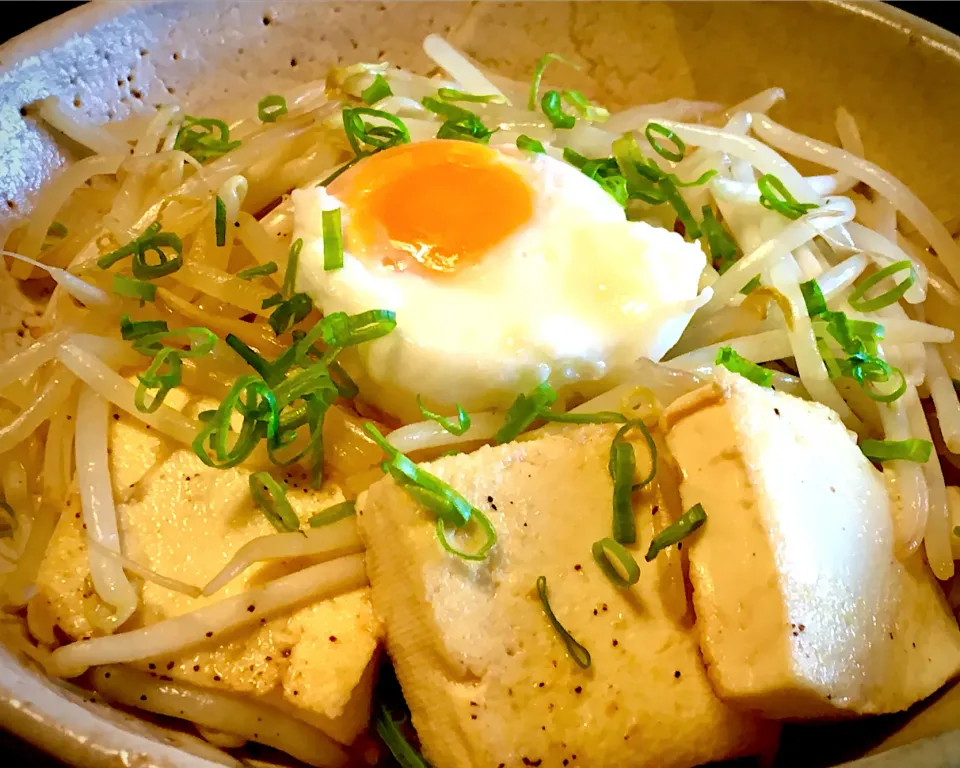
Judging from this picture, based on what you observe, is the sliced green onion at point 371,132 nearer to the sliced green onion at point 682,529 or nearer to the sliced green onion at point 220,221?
the sliced green onion at point 220,221

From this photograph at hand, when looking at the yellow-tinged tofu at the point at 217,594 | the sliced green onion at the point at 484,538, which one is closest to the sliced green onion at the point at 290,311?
the yellow-tinged tofu at the point at 217,594

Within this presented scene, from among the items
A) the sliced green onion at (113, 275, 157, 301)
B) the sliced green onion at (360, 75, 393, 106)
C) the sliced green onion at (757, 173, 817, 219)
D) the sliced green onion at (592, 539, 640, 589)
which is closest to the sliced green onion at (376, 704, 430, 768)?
the sliced green onion at (592, 539, 640, 589)

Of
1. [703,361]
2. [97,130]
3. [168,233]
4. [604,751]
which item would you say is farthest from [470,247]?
[97,130]

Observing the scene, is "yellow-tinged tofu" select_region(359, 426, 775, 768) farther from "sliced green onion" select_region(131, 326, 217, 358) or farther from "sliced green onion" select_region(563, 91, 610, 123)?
"sliced green onion" select_region(563, 91, 610, 123)

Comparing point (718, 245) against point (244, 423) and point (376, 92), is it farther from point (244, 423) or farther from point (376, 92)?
point (244, 423)

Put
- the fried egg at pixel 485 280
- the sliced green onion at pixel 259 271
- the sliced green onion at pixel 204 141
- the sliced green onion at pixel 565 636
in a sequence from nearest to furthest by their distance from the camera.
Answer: the sliced green onion at pixel 565 636 < the fried egg at pixel 485 280 < the sliced green onion at pixel 259 271 < the sliced green onion at pixel 204 141

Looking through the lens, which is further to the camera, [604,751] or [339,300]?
[339,300]

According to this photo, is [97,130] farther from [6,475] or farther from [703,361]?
[703,361]
